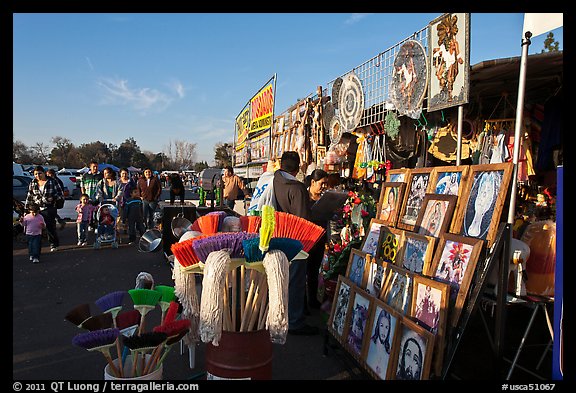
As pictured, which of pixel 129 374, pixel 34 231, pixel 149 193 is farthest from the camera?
pixel 149 193

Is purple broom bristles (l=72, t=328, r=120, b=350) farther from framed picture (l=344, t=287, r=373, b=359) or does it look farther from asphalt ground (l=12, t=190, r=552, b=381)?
framed picture (l=344, t=287, r=373, b=359)

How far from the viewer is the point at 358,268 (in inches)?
120

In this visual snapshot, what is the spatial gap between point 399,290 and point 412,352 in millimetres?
405

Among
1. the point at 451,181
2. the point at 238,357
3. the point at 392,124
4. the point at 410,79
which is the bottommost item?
the point at 238,357

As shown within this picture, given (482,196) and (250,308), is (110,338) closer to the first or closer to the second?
(250,308)

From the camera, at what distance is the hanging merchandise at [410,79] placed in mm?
3824

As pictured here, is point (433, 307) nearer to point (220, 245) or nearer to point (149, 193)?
point (220, 245)

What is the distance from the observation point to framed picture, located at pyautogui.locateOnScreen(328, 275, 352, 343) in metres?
2.97

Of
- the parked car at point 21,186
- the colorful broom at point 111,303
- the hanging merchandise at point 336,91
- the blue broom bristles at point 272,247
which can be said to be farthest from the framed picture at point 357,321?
the parked car at point 21,186

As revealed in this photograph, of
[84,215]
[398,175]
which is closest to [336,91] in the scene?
[398,175]

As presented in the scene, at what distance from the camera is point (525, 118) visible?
13.9 ft

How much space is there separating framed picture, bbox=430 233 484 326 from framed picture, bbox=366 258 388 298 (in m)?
0.38

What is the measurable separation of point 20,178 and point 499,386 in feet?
53.4

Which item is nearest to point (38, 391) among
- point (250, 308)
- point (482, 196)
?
point (250, 308)
